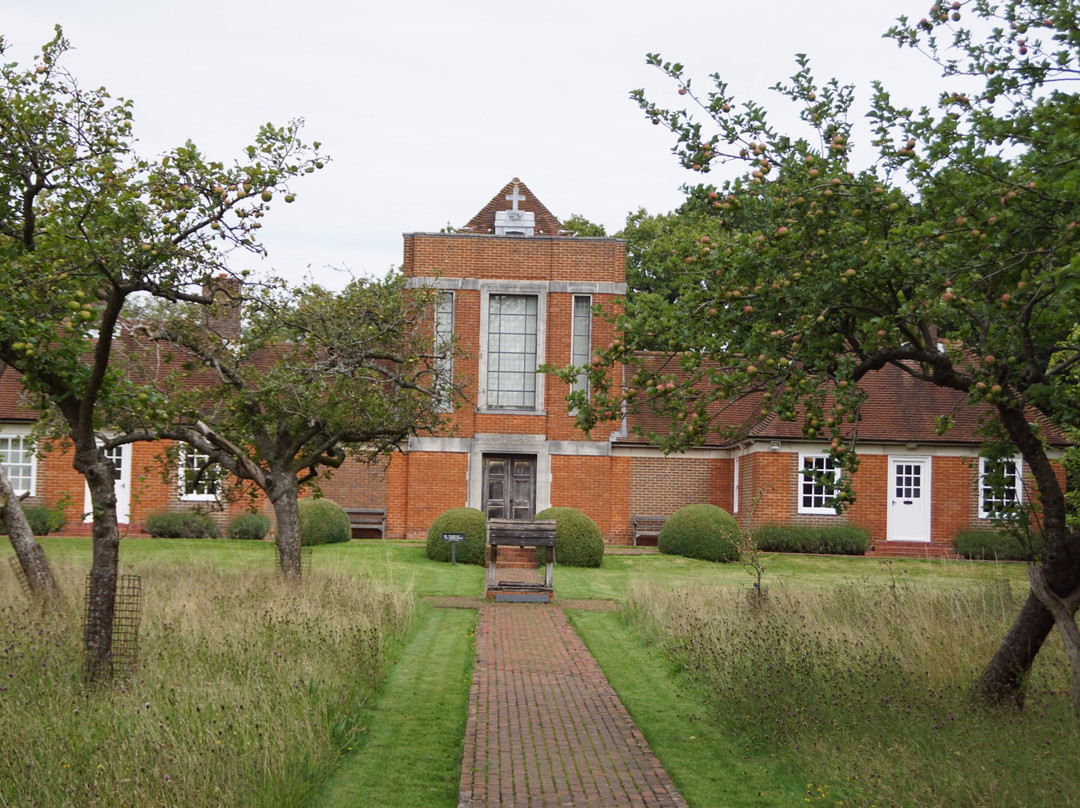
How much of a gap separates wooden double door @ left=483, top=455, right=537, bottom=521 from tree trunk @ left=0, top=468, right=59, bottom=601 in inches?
652

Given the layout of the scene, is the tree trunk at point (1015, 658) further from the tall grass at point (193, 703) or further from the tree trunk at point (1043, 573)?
the tall grass at point (193, 703)

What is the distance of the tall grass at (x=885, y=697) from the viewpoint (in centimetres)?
695

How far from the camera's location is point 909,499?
96.4 feet

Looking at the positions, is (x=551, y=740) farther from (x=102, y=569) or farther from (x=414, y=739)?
(x=102, y=569)

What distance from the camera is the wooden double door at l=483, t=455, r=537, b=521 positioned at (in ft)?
98.2

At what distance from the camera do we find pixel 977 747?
7.57m

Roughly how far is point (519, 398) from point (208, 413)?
11.7 m

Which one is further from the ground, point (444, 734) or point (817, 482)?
point (817, 482)

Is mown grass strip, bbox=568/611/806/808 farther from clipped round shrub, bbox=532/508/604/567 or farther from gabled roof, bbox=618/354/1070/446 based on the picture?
gabled roof, bbox=618/354/1070/446

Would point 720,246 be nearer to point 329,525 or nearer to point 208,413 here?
point 208,413

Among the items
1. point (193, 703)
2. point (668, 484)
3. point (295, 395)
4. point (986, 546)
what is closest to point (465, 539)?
point (668, 484)

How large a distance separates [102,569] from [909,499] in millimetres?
24103

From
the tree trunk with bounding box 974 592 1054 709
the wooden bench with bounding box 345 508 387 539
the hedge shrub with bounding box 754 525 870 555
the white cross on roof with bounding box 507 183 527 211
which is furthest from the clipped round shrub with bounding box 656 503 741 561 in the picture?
the tree trunk with bounding box 974 592 1054 709

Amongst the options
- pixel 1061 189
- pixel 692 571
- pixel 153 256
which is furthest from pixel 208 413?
pixel 1061 189
